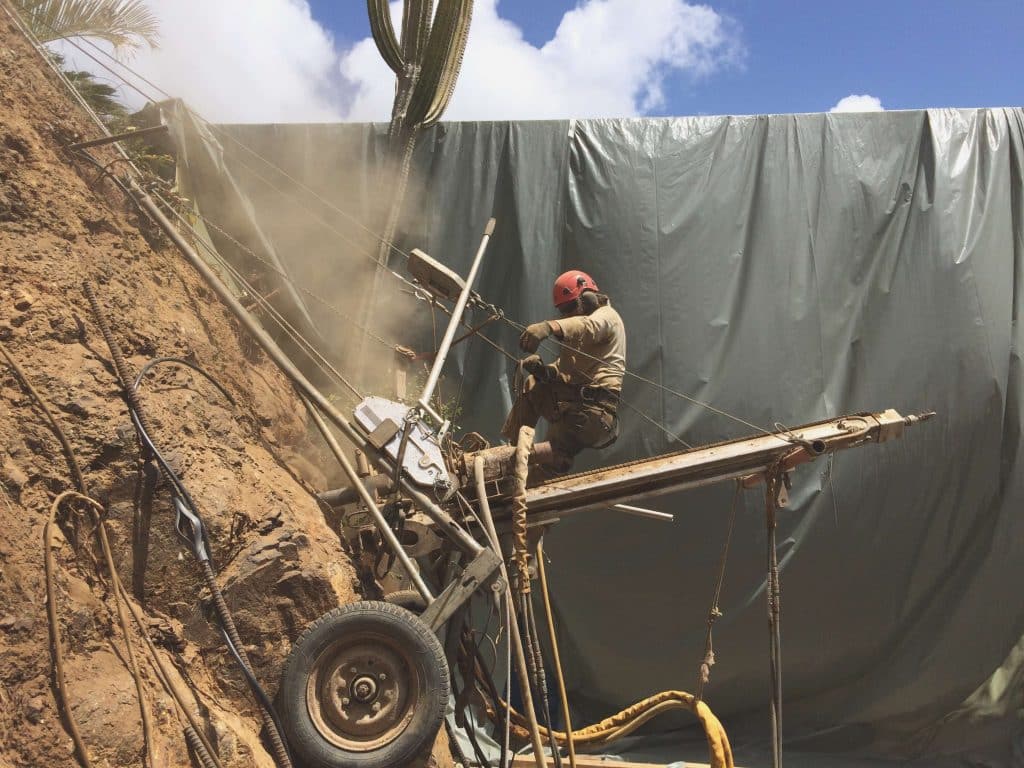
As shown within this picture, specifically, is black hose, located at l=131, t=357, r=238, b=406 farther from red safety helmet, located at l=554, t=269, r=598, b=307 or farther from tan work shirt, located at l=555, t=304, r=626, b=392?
red safety helmet, located at l=554, t=269, r=598, b=307

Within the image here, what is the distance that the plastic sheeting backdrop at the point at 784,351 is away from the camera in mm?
8242

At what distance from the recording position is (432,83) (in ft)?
26.7

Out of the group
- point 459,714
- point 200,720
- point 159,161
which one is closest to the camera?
point 200,720

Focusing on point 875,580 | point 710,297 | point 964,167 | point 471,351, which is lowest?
point 875,580

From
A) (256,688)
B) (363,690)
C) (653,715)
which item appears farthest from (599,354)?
(256,688)

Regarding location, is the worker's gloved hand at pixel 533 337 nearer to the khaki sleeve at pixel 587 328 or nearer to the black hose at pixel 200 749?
the khaki sleeve at pixel 587 328

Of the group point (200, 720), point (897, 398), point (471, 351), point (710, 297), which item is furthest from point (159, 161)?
point (897, 398)

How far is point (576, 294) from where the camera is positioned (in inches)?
250

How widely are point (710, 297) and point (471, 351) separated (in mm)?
2485

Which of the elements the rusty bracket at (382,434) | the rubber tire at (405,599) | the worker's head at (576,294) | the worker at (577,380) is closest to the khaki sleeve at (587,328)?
the worker at (577,380)

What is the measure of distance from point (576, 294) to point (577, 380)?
0.70 meters

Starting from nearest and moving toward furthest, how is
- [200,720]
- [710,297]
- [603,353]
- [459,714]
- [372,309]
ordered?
[200,720]
[459,714]
[603,353]
[372,309]
[710,297]

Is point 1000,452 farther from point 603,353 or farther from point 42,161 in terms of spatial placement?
point 42,161

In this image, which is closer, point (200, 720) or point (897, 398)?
point (200, 720)
